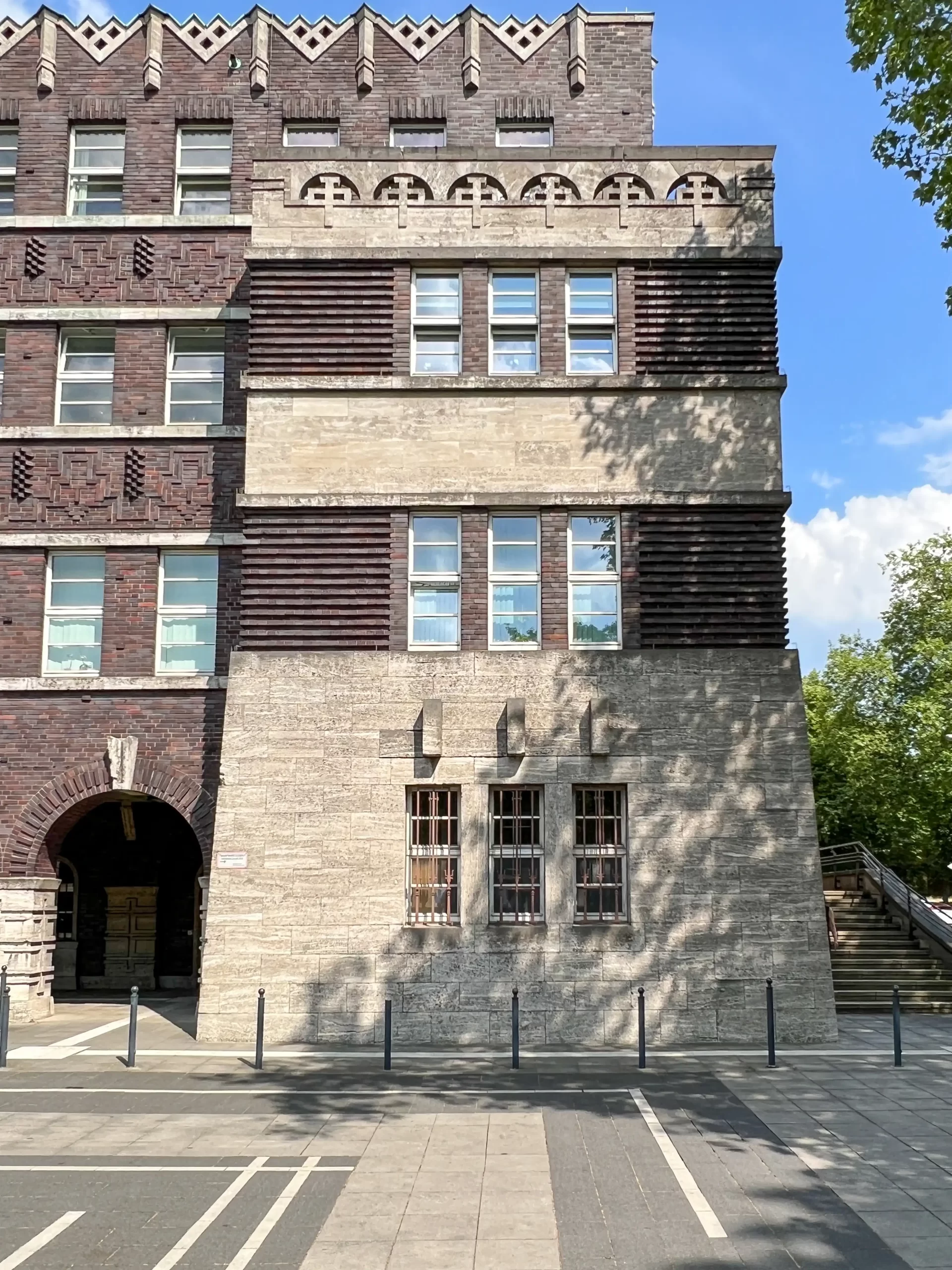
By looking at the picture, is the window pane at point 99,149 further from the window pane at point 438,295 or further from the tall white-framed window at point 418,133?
the window pane at point 438,295

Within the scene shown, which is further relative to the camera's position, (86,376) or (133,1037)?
(86,376)

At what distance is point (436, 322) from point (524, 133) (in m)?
5.56

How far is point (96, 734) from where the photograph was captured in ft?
57.3

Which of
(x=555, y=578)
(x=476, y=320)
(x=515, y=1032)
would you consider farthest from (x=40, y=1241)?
(x=476, y=320)

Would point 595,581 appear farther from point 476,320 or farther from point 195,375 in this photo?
point 195,375

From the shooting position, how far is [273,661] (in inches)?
634

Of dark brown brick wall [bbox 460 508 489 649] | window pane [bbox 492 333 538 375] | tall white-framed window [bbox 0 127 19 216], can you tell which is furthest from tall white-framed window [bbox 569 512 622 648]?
tall white-framed window [bbox 0 127 19 216]

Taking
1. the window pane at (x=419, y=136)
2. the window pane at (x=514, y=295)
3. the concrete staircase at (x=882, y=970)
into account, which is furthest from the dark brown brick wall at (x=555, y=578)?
the window pane at (x=419, y=136)

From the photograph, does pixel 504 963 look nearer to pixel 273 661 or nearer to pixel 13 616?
pixel 273 661

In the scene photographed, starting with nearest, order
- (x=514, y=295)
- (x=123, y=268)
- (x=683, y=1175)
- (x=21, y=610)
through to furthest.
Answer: (x=683, y=1175), (x=514, y=295), (x=21, y=610), (x=123, y=268)

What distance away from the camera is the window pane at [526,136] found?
2047cm

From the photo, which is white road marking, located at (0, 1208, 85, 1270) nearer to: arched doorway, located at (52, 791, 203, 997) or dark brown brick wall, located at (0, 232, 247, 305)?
arched doorway, located at (52, 791, 203, 997)

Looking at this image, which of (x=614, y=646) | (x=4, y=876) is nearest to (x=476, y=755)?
(x=614, y=646)

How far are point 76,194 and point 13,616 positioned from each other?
7573 millimetres
